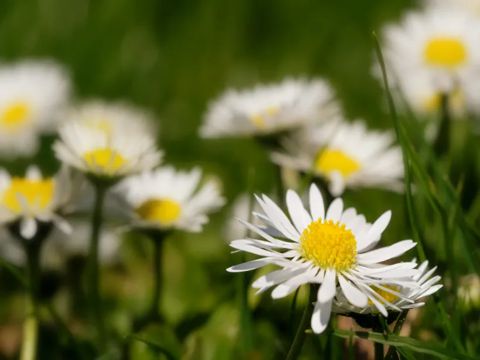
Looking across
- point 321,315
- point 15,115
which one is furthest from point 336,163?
point 15,115

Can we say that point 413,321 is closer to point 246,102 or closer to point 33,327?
point 33,327

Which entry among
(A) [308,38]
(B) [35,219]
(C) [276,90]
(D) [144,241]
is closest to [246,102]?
(C) [276,90]

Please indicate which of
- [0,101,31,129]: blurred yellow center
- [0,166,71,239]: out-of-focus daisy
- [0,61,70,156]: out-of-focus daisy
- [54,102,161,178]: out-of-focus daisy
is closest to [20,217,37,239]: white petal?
[0,166,71,239]: out-of-focus daisy

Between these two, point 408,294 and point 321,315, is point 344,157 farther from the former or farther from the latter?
point 321,315

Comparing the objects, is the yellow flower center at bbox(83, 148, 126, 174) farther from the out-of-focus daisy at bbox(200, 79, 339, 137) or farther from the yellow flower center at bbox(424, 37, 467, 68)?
the yellow flower center at bbox(424, 37, 467, 68)

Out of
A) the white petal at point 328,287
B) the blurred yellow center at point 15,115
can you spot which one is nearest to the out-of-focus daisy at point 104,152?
the white petal at point 328,287
